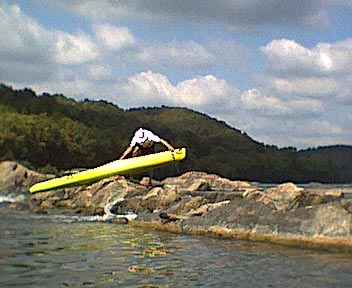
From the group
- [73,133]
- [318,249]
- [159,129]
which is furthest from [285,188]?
[159,129]

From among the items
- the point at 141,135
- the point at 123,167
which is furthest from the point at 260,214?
the point at 141,135

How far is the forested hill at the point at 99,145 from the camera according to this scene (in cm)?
9544

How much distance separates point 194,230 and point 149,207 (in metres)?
10.1

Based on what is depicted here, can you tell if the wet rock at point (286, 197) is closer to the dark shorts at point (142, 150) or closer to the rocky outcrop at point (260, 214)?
the rocky outcrop at point (260, 214)

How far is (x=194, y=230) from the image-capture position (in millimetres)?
26406

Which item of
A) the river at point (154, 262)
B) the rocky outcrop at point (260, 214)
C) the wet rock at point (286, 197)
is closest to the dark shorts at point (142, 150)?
the river at point (154, 262)

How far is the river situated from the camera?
53.9 ft

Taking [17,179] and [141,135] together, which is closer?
[141,135]

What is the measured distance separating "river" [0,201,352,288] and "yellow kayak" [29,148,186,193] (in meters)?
2.35

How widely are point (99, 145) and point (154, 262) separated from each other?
92040 mm

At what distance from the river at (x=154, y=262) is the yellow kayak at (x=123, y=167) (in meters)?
2.35

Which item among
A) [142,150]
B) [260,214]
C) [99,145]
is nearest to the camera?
[142,150]

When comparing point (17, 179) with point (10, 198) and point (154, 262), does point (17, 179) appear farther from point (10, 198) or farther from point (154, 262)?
point (154, 262)

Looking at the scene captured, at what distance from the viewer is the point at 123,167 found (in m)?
24.2
